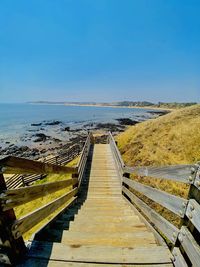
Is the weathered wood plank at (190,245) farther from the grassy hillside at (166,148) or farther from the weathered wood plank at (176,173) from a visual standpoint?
the grassy hillside at (166,148)

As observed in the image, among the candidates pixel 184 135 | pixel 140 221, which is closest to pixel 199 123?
pixel 184 135

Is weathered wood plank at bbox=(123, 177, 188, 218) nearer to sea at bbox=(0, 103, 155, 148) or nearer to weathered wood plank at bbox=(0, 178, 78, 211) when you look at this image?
weathered wood plank at bbox=(0, 178, 78, 211)

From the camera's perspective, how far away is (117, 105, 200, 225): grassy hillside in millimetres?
8484

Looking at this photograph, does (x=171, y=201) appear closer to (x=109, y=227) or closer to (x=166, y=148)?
(x=109, y=227)

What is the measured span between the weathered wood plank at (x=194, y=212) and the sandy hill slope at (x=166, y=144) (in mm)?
8312

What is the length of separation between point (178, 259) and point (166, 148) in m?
10.2

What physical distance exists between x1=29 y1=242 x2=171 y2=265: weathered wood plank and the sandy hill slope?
799 cm

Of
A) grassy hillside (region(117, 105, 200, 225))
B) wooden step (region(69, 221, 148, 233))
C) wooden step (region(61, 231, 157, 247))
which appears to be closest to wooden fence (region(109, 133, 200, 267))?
wooden step (region(61, 231, 157, 247))

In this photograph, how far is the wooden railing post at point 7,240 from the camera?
2.02 metres

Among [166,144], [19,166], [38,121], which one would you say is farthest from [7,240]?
[38,121]

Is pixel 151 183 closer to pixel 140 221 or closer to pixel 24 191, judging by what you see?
pixel 140 221

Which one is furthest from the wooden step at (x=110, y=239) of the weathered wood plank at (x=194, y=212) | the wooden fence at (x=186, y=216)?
the weathered wood plank at (x=194, y=212)

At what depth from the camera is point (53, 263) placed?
2.21 m

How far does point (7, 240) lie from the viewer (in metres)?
2.09
